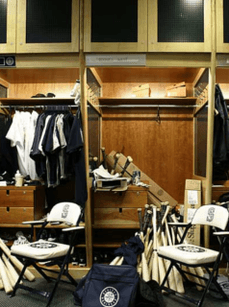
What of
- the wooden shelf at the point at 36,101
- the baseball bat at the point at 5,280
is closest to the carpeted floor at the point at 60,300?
the baseball bat at the point at 5,280

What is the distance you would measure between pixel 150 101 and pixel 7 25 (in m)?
2.04

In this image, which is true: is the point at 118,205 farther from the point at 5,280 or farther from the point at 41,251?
the point at 5,280

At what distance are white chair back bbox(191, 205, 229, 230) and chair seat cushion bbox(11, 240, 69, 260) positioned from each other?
136 cm


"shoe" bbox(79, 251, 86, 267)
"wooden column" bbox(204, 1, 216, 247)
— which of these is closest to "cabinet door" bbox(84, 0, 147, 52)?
"wooden column" bbox(204, 1, 216, 247)

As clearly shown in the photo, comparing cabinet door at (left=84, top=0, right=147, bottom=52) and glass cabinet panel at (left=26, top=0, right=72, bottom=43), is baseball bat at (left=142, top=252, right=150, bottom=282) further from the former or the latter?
glass cabinet panel at (left=26, top=0, right=72, bottom=43)

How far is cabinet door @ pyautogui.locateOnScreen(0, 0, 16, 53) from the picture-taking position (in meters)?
3.45

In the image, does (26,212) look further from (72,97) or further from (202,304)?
(202,304)

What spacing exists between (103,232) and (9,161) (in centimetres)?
152

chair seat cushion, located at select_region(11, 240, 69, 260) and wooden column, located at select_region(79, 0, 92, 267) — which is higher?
wooden column, located at select_region(79, 0, 92, 267)

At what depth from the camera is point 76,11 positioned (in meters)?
3.39

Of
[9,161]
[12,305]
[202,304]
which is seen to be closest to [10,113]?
[9,161]

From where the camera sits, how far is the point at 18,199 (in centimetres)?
377

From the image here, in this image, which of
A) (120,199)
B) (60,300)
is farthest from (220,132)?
(60,300)

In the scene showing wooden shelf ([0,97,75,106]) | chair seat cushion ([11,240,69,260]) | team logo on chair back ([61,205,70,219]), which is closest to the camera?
chair seat cushion ([11,240,69,260])
